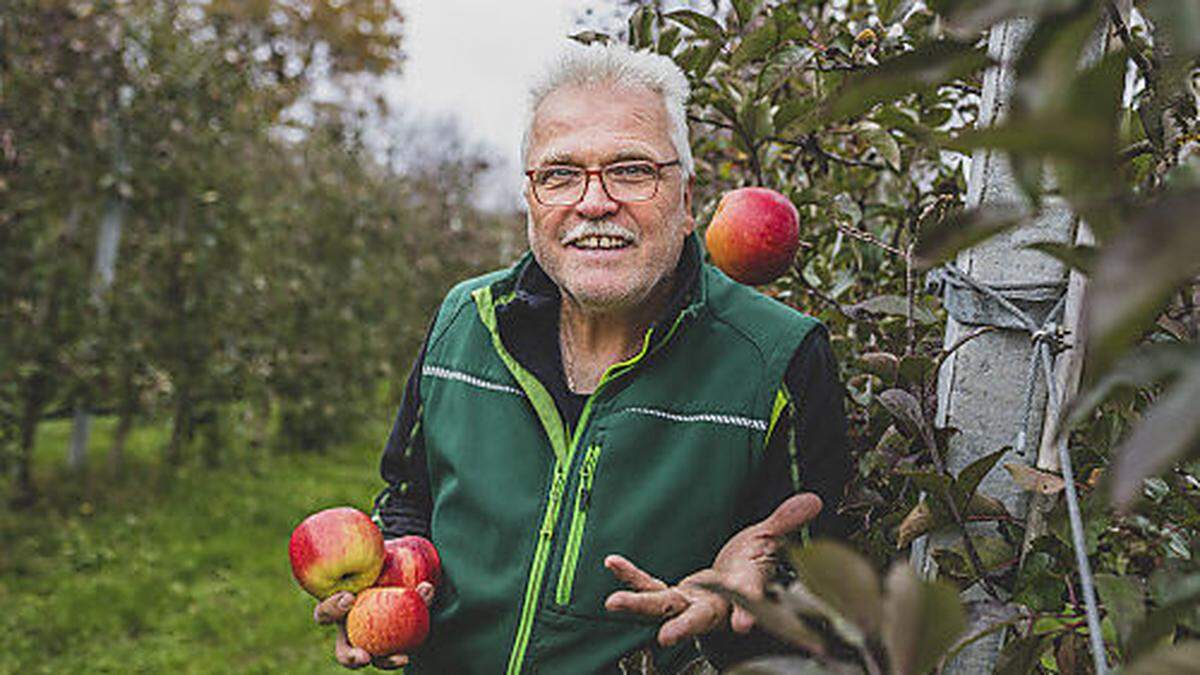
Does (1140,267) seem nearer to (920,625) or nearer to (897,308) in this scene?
(920,625)

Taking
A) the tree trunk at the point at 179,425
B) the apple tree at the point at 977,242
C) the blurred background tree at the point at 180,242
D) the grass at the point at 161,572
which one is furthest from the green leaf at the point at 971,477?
the tree trunk at the point at 179,425

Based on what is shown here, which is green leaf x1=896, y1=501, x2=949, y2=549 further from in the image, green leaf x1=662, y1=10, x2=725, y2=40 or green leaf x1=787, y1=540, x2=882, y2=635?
green leaf x1=662, y1=10, x2=725, y2=40

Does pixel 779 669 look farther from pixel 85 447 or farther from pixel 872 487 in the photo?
pixel 85 447

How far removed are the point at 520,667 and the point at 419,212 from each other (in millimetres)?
8398

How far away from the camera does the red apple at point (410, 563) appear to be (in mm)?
1557

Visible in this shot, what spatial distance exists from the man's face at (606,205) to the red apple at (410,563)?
1.49 feet

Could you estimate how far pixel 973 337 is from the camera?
1123mm

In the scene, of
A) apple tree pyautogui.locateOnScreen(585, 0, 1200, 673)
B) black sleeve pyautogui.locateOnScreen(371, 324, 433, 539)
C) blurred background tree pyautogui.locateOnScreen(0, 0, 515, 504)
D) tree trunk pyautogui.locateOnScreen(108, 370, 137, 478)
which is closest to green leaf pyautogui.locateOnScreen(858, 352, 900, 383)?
apple tree pyautogui.locateOnScreen(585, 0, 1200, 673)

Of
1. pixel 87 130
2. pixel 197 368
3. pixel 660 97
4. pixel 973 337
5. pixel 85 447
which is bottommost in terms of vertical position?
pixel 85 447

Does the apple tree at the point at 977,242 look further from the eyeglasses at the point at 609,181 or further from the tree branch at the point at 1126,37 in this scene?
the eyeglasses at the point at 609,181

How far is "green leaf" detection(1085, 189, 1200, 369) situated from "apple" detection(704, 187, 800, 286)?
1.15m

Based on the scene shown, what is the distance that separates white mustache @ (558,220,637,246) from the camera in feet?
4.96

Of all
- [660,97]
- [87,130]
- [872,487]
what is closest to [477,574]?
[872,487]

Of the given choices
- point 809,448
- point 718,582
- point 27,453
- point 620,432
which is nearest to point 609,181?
point 620,432
